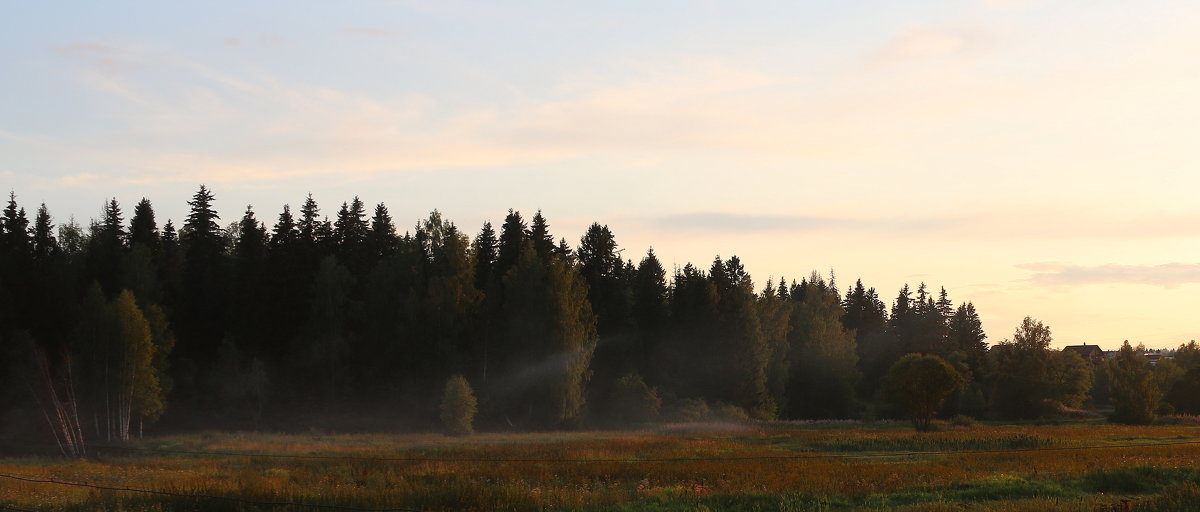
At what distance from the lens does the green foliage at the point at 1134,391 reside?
69.2 meters

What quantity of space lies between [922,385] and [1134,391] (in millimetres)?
20218

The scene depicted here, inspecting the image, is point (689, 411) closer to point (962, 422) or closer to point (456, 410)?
point (962, 422)

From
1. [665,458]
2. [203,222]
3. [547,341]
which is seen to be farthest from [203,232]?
[665,458]

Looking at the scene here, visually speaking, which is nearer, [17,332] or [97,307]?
[97,307]

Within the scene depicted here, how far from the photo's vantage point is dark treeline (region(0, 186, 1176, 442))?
226 feet

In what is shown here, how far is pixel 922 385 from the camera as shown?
62.4 metres

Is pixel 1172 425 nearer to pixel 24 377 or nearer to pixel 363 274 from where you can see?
pixel 363 274

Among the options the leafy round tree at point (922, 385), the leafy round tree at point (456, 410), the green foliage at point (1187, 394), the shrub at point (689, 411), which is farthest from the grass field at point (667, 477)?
the green foliage at point (1187, 394)

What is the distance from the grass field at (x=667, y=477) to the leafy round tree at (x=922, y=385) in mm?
14359

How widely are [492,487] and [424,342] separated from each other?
53.3 metres

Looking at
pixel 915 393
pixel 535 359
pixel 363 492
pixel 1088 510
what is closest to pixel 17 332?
pixel 535 359

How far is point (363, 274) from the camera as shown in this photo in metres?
87.0

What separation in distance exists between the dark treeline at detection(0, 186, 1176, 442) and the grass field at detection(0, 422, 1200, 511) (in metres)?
22.7

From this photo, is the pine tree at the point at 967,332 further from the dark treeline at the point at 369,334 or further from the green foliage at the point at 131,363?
the green foliage at the point at 131,363
